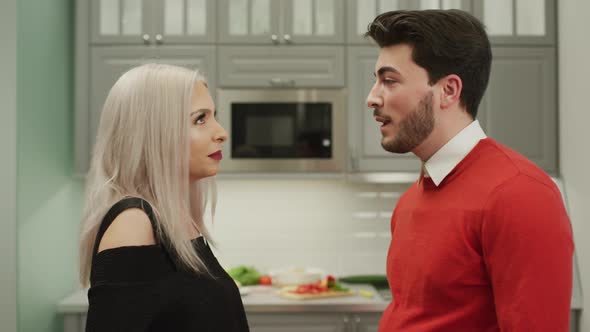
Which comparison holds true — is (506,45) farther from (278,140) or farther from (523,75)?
(278,140)

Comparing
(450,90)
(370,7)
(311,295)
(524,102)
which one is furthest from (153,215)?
(524,102)

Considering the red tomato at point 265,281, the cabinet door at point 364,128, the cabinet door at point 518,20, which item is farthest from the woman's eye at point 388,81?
the red tomato at point 265,281

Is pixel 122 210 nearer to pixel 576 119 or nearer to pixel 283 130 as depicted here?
pixel 283 130

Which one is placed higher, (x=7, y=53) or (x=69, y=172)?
(x=7, y=53)

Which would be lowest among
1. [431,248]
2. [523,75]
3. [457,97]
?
[431,248]

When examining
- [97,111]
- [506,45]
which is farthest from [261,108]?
[506,45]

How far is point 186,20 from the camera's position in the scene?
10.1ft

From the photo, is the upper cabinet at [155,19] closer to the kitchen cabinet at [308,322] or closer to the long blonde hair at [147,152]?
the kitchen cabinet at [308,322]

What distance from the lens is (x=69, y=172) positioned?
311 cm

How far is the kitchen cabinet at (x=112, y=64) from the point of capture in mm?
3047

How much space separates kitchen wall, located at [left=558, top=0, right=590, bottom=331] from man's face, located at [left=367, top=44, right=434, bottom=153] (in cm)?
165

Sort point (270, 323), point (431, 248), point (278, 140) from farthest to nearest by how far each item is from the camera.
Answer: point (278, 140), point (270, 323), point (431, 248)

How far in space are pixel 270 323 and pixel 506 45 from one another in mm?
1723

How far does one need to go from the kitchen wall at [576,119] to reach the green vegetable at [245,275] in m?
1.51
